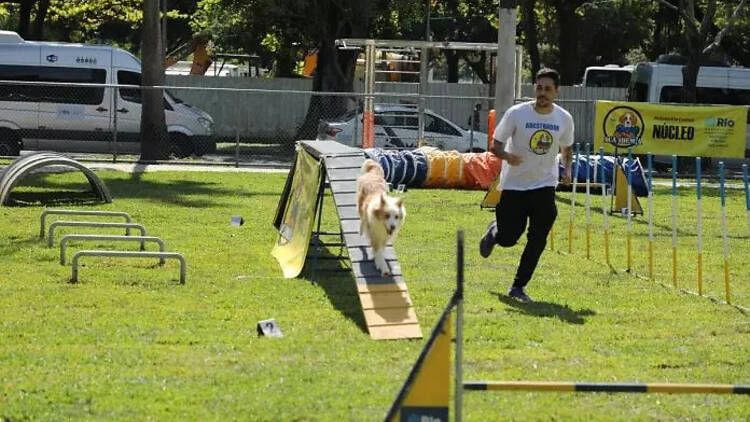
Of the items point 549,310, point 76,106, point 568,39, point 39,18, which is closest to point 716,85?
point 568,39

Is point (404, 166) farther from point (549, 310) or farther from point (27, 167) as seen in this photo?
point (549, 310)

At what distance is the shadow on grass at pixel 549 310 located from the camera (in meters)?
10.3

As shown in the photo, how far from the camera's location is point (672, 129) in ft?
83.5

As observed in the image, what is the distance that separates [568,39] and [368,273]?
34.4 m

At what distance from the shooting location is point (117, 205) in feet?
60.8

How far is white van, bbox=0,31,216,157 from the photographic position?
27641 mm

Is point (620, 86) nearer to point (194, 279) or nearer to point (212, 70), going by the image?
point (212, 70)

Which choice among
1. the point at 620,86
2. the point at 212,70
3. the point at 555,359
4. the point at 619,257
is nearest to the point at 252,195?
the point at 619,257

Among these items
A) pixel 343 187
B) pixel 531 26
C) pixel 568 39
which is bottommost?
pixel 343 187

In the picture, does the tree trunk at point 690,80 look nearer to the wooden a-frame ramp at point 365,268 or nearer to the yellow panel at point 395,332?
the wooden a-frame ramp at point 365,268

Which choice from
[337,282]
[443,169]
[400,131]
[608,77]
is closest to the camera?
[337,282]

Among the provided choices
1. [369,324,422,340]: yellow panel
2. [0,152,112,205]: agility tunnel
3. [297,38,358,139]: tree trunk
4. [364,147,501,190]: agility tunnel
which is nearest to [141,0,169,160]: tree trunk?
[364,147,501,190]: agility tunnel

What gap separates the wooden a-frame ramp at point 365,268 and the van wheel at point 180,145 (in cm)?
1628

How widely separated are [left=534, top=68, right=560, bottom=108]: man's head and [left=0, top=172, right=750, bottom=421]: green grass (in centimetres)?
169
